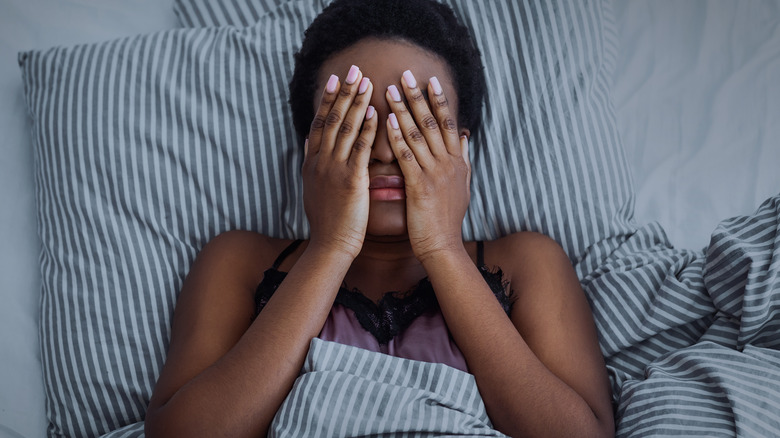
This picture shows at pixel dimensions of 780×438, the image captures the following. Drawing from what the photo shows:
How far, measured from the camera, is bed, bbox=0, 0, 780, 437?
936 mm

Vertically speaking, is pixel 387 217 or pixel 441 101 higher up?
pixel 441 101

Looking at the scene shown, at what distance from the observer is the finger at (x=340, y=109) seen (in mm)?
938

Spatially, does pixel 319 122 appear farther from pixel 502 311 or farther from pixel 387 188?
pixel 502 311

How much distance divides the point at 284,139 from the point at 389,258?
33 cm

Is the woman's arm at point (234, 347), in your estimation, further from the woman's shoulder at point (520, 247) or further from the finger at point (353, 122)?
the woman's shoulder at point (520, 247)

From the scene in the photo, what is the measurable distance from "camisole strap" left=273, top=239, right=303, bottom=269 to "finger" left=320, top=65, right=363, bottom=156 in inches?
8.1

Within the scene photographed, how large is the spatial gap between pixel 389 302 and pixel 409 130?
10.4 inches

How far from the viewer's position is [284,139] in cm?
124

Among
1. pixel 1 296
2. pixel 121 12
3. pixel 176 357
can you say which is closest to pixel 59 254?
pixel 1 296

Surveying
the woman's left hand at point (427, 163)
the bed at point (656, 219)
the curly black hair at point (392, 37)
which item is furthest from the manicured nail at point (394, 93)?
the bed at point (656, 219)

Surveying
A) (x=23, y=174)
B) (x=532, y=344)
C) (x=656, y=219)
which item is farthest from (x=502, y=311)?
(x=23, y=174)

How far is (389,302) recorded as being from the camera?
39.0 inches

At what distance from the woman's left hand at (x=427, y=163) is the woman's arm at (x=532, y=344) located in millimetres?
43

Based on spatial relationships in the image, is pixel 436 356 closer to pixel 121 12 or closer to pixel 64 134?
A: pixel 64 134
